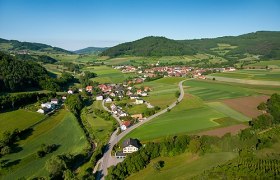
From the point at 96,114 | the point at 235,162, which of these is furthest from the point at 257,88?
the point at 235,162

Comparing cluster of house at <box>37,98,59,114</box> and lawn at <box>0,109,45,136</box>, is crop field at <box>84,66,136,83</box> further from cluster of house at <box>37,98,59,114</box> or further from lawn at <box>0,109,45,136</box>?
lawn at <box>0,109,45,136</box>

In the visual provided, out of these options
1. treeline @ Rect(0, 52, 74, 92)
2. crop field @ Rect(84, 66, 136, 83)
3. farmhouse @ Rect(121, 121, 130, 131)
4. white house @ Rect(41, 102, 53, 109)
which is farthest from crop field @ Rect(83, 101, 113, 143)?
crop field @ Rect(84, 66, 136, 83)

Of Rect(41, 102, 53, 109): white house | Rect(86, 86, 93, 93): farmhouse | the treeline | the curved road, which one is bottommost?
the curved road

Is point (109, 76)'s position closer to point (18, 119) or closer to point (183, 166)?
point (18, 119)

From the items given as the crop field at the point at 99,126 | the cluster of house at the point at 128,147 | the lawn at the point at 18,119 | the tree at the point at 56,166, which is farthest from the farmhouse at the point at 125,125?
the tree at the point at 56,166

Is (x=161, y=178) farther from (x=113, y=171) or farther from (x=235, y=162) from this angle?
(x=235, y=162)

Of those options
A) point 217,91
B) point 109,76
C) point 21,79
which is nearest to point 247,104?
point 217,91
